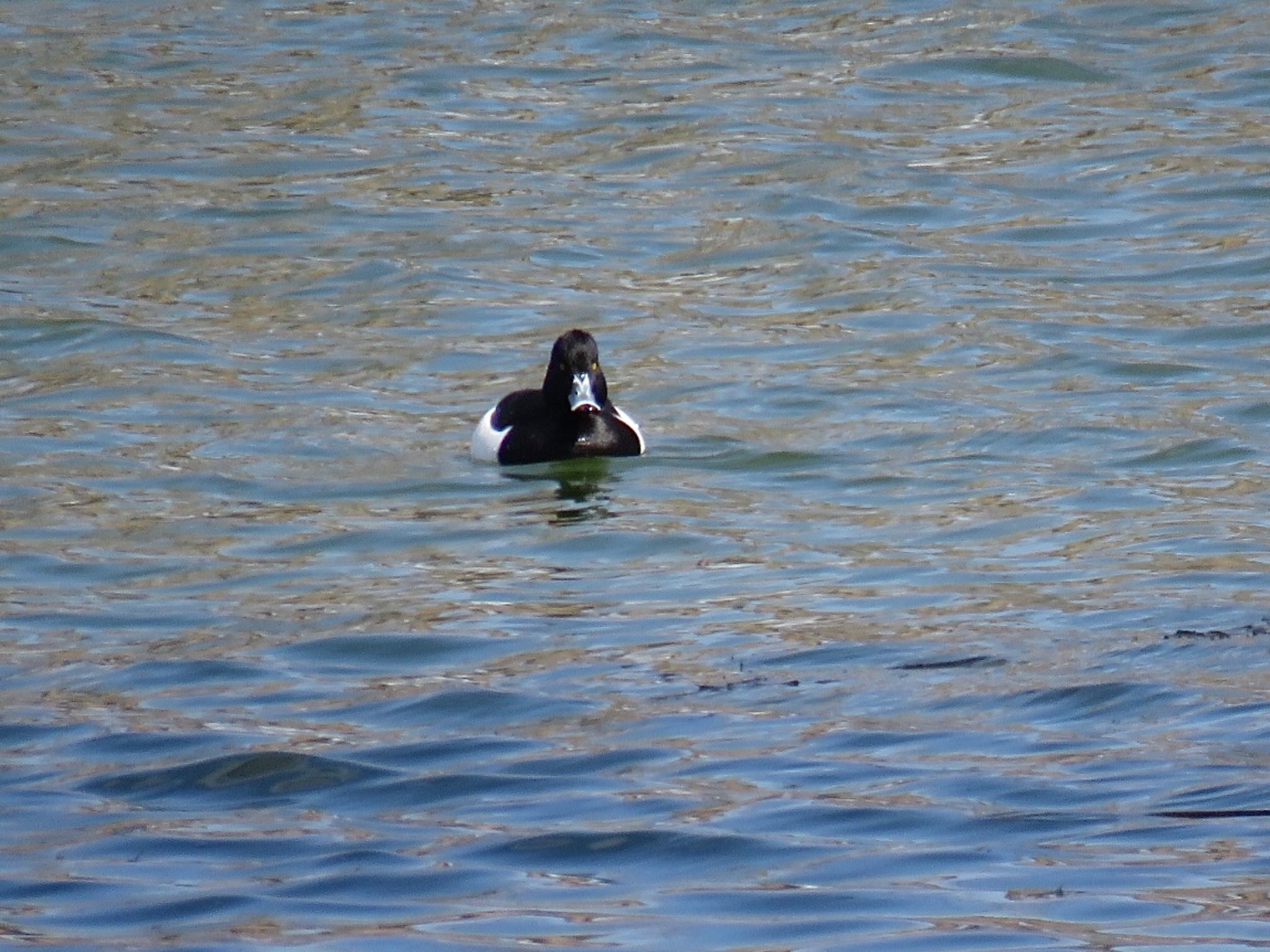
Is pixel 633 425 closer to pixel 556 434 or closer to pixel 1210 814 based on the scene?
pixel 556 434

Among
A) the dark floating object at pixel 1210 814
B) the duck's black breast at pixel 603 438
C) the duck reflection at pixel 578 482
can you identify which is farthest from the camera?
the duck's black breast at pixel 603 438

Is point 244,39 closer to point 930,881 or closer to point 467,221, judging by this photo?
point 467,221

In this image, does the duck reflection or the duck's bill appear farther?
the duck's bill

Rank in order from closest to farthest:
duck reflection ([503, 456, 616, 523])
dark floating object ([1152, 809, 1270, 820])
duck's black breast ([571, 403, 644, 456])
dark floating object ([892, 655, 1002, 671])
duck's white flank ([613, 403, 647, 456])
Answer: dark floating object ([1152, 809, 1270, 820])
dark floating object ([892, 655, 1002, 671])
duck reflection ([503, 456, 616, 523])
duck's black breast ([571, 403, 644, 456])
duck's white flank ([613, 403, 647, 456])

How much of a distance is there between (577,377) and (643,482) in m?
0.81

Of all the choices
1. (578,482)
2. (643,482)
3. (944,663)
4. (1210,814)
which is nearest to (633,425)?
(578,482)

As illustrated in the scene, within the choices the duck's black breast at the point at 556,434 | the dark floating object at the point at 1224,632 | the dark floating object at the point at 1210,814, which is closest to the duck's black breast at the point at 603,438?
the duck's black breast at the point at 556,434

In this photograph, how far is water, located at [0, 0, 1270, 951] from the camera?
4941mm

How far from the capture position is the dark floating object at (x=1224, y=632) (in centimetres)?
673

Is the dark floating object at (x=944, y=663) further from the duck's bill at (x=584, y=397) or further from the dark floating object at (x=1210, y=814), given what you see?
the duck's bill at (x=584, y=397)

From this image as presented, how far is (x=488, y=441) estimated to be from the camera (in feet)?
37.4

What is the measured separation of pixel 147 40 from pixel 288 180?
15.0 feet

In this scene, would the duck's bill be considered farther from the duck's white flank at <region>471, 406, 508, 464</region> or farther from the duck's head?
the duck's white flank at <region>471, 406, 508, 464</region>

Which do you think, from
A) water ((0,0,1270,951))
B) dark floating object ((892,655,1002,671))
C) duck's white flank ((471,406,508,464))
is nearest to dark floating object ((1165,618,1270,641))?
water ((0,0,1270,951))
